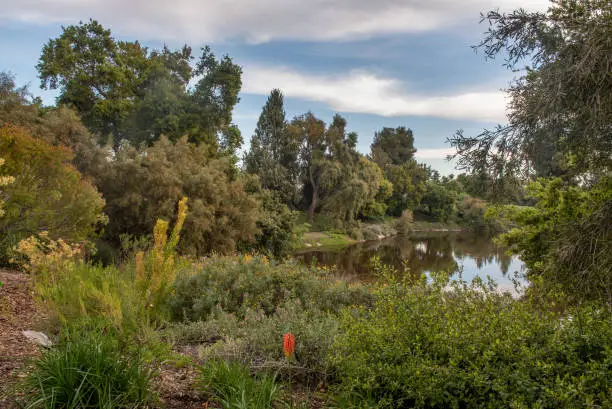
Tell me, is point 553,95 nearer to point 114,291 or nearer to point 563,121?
point 563,121

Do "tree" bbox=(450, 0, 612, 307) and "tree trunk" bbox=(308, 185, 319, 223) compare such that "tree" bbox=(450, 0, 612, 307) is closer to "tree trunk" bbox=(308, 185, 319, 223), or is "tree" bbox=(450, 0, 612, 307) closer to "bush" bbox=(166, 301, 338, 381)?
"bush" bbox=(166, 301, 338, 381)

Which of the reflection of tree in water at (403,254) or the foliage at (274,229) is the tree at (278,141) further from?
the foliage at (274,229)

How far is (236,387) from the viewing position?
9.46 feet

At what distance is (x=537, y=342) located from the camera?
3133mm

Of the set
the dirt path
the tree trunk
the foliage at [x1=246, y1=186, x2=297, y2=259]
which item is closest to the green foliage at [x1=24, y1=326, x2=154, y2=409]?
the dirt path

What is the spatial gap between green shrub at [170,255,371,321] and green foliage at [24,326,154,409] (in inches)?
106

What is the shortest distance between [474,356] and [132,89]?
23441 mm

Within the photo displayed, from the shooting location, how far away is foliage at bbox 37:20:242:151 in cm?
Answer: 2058

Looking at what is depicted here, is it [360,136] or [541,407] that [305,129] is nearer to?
[360,136]

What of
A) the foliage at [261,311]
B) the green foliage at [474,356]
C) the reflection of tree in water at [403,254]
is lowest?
the reflection of tree in water at [403,254]


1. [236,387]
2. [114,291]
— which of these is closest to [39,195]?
[114,291]

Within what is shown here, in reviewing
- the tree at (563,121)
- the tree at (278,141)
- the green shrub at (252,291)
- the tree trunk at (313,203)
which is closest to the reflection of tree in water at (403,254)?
the tree trunk at (313,203)

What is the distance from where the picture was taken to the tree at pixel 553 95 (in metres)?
3.86

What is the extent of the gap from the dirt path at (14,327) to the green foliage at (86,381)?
11.0 inches
